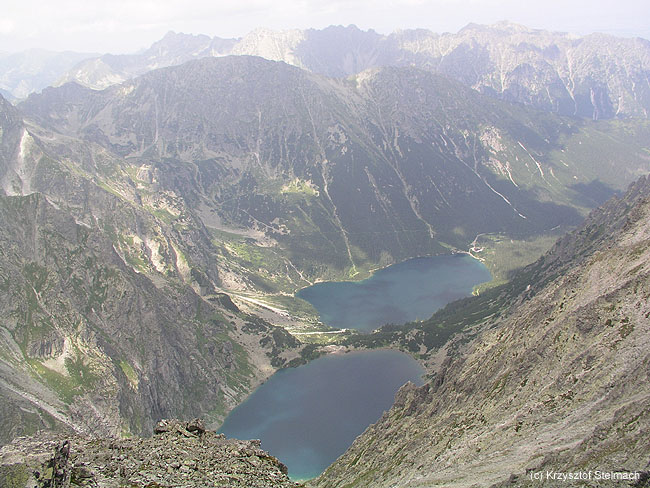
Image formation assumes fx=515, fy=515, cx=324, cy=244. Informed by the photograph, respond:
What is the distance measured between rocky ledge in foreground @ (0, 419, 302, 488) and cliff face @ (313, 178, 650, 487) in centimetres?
2480

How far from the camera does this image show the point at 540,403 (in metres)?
73.1

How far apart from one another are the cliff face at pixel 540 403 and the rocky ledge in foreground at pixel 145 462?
2480 centimetres

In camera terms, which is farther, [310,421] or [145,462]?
[310,421]

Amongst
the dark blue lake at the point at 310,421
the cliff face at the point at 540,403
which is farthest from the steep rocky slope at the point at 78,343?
the cliff face at the point at 540,403

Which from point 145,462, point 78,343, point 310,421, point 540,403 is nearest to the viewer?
point 145,462

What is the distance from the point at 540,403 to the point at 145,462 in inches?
2082

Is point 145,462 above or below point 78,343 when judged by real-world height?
above

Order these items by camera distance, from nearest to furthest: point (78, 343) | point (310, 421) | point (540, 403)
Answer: point (540, 403), point (78, 343), point (310, 421)

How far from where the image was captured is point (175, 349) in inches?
7707

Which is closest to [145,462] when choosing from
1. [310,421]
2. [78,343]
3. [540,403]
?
[540,403]

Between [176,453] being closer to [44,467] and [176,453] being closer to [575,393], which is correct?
[44,467]

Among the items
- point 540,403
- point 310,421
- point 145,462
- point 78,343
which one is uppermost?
point 145,462

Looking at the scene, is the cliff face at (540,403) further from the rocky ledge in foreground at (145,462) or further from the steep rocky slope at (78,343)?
the steep rocky slope at (78,343)

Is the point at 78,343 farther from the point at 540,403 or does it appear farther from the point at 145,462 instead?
the point at 540,403
